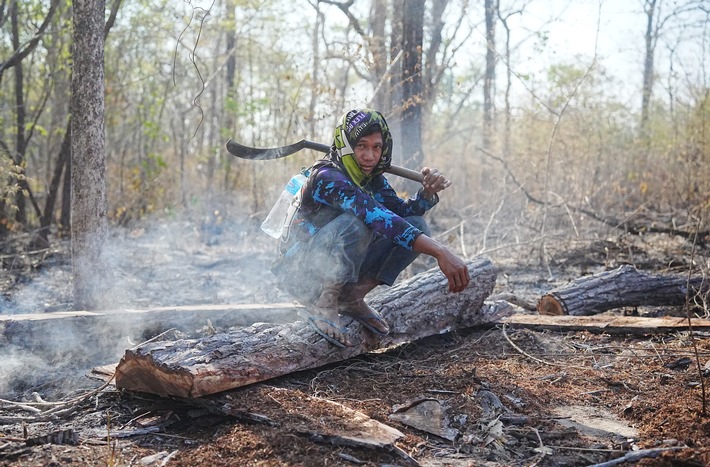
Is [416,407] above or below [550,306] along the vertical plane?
below

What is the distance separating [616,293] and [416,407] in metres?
2.94

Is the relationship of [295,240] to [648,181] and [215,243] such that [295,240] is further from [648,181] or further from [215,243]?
[648,181]

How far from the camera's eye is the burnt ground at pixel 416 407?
2455 millimetres

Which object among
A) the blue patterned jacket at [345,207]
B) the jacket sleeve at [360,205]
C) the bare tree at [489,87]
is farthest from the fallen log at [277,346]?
the bare tree at [489,87]

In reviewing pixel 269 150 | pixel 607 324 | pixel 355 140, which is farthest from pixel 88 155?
pixel 607 324

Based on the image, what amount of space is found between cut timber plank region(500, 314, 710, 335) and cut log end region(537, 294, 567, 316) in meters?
0.32

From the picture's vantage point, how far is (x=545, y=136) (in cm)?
1071

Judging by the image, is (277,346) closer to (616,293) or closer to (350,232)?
(350,232)

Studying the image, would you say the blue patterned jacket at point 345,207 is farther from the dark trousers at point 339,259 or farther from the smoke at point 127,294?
the smoke at point 127,294

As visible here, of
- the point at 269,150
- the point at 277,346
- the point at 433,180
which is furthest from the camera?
the point at 269,150

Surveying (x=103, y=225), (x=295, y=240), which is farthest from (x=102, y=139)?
(x=295, y=240)

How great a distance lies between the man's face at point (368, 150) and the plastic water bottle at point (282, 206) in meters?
0.43

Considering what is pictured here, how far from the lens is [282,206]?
3814 millimetres

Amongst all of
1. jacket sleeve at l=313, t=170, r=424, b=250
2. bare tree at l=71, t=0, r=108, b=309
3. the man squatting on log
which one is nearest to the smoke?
bare tree at l=71, t=0, r=108, b=309
